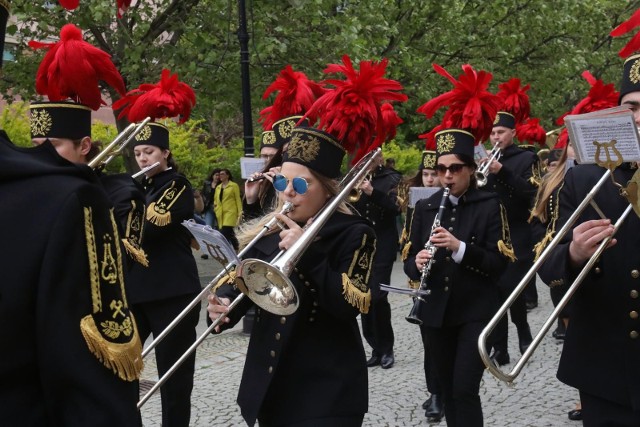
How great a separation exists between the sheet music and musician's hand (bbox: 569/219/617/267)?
238 millimetres

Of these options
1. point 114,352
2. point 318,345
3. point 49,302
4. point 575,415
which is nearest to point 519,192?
point 575,415

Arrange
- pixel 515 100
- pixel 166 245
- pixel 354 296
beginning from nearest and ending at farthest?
pixel 354 296 < pixel 166 245 < pixel 515 100

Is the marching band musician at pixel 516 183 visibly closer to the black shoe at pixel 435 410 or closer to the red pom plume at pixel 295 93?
the black shoe at pixel 435 410

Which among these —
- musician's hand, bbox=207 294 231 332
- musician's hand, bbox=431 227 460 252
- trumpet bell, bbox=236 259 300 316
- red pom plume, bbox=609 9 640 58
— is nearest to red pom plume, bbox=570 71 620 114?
musician's hand, bbox=431 227 460 252

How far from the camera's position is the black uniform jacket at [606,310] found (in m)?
3.45

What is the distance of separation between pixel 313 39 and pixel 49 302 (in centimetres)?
1214

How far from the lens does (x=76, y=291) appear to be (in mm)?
2016

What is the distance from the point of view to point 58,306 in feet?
6.52

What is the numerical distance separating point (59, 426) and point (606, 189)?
2373 millimetres

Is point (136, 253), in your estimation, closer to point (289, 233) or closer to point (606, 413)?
point (289, 233)

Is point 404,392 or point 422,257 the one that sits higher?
point 422,257

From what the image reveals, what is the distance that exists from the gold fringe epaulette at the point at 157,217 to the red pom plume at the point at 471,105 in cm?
185

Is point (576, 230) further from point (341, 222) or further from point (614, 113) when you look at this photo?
point (341, 222)

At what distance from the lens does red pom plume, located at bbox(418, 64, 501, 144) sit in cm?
616
